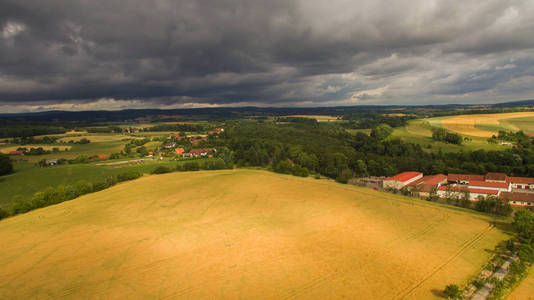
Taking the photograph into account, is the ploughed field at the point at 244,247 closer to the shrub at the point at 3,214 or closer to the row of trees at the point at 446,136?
the shrub at the point at 3,214

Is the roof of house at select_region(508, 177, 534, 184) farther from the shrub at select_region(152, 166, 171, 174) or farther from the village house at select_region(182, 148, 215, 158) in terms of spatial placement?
the village house at select_region(182, 148, 215, 158)

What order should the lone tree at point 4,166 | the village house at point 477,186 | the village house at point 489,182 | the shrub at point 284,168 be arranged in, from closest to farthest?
the village house at point 477,186, the village house at point 489,182, the lone tree at point 4,166, the shrub at point 284,168

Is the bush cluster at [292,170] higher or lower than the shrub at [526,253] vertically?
lower

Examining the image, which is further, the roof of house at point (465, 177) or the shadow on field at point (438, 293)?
the roof of house at point (465, 177)

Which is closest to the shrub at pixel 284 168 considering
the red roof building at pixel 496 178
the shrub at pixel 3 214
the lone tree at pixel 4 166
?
the red roof building at pixel 496 178

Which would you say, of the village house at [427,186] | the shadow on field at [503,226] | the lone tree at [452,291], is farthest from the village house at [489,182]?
the lone tree at [452,291]

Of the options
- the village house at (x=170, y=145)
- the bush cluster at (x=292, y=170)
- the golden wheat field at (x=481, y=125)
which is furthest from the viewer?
the village house at (x=170, y=145)

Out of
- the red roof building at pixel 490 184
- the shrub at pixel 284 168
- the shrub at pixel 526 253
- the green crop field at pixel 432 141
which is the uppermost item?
the green crop field at pixel 432 141

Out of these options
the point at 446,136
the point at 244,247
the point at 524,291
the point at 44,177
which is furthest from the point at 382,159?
the point at 44,177

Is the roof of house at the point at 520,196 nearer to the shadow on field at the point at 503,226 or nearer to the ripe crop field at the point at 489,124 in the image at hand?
the shadow on field at the point at 503,226
